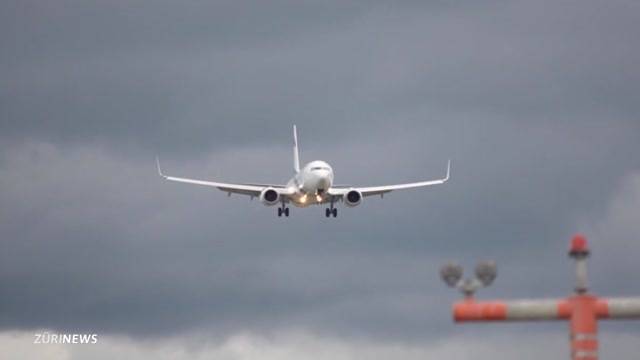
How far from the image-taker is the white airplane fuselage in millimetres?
160875

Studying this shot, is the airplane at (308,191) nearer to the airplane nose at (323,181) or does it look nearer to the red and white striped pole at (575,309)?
the airplane nose at (323,181)

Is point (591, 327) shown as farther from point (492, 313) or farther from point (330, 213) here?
point (330, 213)

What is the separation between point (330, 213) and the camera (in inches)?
6555

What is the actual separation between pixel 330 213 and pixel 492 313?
107067 mm

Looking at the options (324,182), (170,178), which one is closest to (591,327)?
(324,182)

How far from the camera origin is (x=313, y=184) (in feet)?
528

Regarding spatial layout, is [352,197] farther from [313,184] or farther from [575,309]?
[575,309]

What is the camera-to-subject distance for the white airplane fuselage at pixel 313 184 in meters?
161

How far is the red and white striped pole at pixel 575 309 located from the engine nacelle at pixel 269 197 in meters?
106

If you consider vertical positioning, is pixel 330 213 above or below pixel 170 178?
below

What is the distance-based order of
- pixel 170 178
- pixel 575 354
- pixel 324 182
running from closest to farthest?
pixel 575 354 → pixel 324 182 → pixel 170 178

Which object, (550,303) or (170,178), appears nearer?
Answer: (550,303)

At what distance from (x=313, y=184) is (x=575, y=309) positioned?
333 ft

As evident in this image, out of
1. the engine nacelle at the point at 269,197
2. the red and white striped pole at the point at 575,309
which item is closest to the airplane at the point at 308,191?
the engine nacelle at the point at 269,197
